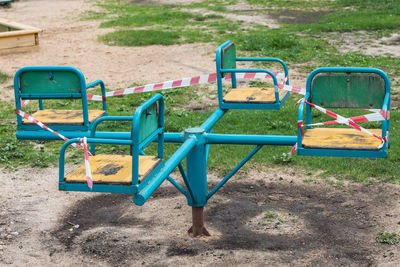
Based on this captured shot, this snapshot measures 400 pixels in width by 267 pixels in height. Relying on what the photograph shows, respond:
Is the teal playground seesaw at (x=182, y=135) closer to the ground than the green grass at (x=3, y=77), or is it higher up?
higher up

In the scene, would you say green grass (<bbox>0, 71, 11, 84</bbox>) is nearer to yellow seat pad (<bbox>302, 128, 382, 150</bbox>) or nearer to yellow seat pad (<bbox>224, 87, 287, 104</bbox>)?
yellow seat pad (<bbox>224, 87, 287, 104</bbox>)

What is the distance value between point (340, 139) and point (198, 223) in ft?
4.62

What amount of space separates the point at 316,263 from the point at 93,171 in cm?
185

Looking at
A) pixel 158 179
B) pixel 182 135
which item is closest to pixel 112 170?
pixel 158 179

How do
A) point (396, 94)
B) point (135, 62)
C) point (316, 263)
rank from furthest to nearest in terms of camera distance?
1. point (135, 62)
2. point (396, 94)
3. point (316, 263)

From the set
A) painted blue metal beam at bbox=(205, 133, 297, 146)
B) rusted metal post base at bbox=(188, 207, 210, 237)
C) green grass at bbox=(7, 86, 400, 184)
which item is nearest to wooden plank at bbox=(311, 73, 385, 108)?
painted blue metal beam at bbox=(205, 133, 297, 146)

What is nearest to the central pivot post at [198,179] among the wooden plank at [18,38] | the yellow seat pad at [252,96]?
the yellow seat pad at [252,96]

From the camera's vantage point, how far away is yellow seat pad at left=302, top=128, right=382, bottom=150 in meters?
4.28

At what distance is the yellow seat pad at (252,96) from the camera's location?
5.75 m

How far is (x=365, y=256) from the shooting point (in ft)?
15.1

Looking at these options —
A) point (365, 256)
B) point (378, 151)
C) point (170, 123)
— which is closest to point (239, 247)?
point (365, 256)

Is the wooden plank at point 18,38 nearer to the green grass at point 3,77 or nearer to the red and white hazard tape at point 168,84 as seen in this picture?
the green grass at point 3,77

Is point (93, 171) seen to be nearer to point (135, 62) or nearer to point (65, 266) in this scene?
point (65, 266)

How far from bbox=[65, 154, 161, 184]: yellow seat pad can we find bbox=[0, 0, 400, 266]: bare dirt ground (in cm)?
95
